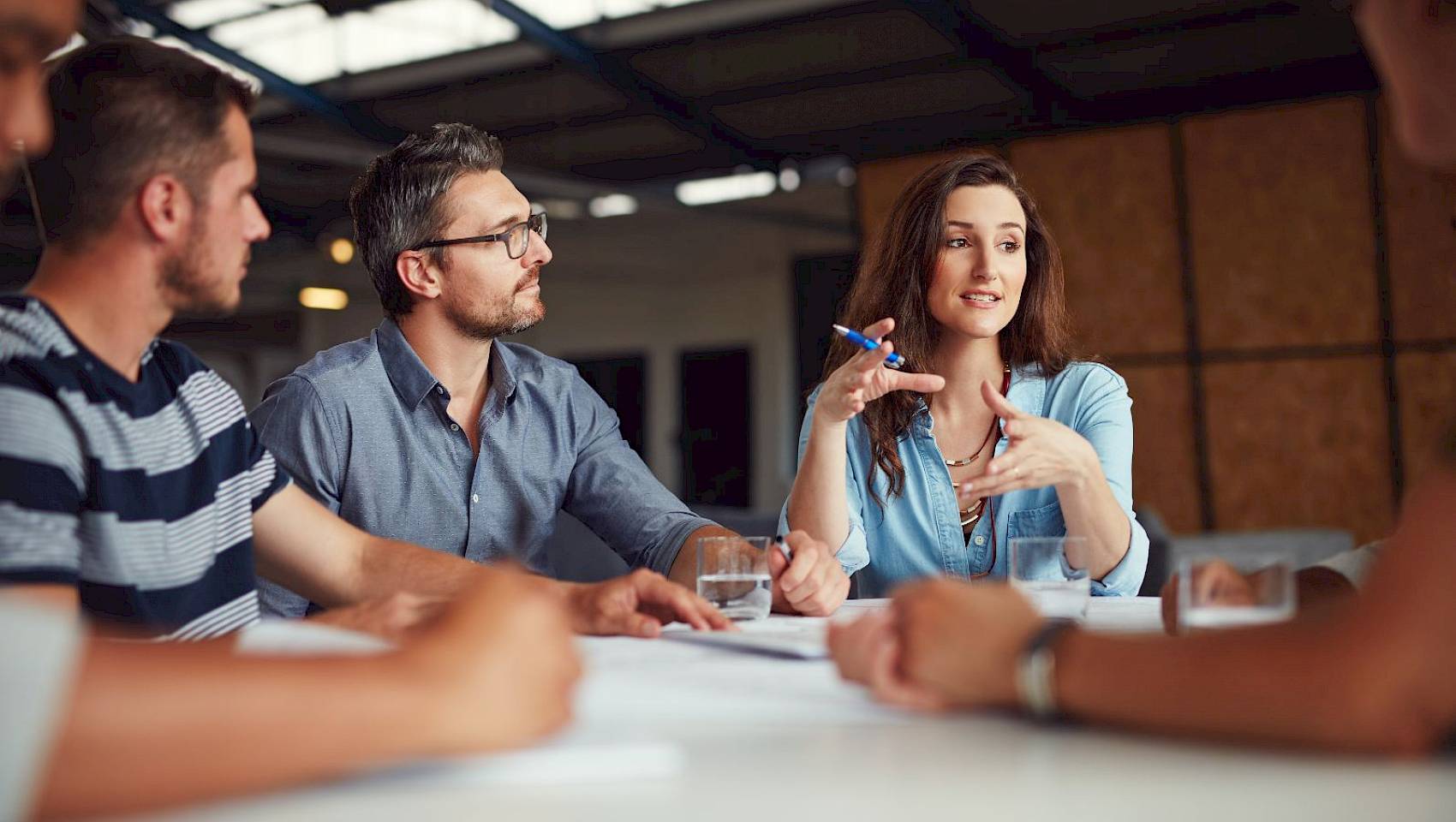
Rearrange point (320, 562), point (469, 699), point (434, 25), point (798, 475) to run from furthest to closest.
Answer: point (434, 25)
point (798, 475)
point (320, 562)
point (469, 699)

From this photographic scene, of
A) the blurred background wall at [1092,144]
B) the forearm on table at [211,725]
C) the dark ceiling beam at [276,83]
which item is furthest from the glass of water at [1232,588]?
the dark ceiling beam at [276,83]

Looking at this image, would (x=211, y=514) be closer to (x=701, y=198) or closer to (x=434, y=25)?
(x=434, y=25)

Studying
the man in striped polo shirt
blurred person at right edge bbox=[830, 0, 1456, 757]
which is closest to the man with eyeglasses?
the man in striped polo shirt

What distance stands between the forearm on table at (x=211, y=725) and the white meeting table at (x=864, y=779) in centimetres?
2

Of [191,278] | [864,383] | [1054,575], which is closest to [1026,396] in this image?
[864,383]

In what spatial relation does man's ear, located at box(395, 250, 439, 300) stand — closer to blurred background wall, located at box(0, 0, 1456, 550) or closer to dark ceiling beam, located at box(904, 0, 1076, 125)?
blurred background wall, located at box(0, 0, 1456, 550)

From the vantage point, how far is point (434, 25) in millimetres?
8984

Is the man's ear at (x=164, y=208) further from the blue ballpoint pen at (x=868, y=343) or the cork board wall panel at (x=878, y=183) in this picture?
the cork board wall panel at (x=878, y=183)

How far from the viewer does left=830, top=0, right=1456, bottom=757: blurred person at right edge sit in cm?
79

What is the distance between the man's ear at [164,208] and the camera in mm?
1409

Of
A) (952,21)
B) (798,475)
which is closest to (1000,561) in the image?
(798,475)

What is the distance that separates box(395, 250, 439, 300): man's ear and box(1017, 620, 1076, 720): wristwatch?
2.06 metres

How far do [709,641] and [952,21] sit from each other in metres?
6.94

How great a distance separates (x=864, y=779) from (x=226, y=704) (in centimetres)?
39
